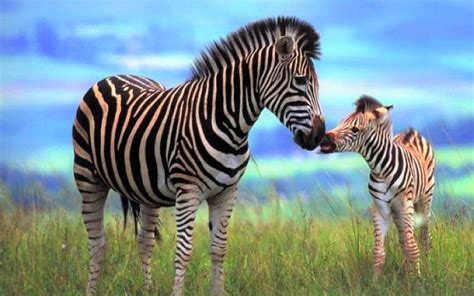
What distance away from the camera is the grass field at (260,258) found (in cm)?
904

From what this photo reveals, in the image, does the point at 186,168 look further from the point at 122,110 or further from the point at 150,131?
the point at 122,110

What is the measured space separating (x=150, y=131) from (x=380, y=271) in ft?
9.23

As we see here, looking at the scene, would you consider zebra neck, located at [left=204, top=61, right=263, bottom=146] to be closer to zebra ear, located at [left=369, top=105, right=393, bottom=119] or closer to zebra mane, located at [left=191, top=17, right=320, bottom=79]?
zebra mane, located at [left=191, top=17, right=320, bottom=79]

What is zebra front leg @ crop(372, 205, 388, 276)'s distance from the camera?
30.9 ft

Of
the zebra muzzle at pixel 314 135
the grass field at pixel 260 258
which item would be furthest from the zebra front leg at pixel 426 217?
the zebra muzzle at pixel 314 135

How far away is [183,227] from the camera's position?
8.35 meters

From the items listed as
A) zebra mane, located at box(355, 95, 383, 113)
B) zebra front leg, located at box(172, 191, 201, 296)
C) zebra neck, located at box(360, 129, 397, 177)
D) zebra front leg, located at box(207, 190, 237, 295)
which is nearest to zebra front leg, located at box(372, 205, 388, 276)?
zebra neck, located at box(360, 129, 397, 177)

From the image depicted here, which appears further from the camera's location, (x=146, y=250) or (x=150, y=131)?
(x=146, y=250)

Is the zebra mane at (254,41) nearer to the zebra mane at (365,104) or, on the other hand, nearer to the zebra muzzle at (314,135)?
the zebra muzzle at (314,135)

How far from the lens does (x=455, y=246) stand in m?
10.3

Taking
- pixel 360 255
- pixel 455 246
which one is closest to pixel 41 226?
pixel 360 255

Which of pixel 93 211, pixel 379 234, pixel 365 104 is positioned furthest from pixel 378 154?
pixel 93 211

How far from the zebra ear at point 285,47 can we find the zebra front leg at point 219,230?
4.75 feet

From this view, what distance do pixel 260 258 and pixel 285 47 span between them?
258 centimetres
